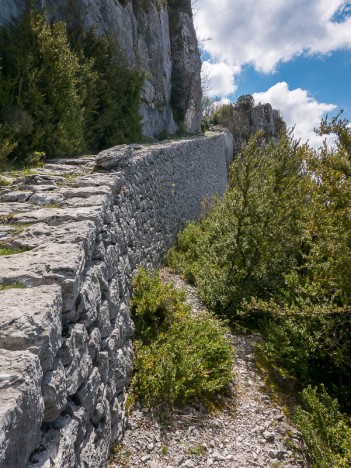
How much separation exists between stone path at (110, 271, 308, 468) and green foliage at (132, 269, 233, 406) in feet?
0.86

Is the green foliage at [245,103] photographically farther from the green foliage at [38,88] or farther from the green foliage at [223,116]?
the green foliage at [38,88]

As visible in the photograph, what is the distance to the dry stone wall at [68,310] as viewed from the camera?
1.99 meters

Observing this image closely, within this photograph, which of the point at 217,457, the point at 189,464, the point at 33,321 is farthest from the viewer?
the point at 217,457

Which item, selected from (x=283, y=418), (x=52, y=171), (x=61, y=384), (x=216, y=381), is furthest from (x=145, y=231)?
(x=61, y=384)

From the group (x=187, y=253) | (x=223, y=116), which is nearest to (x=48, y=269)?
(x=187, y=253)

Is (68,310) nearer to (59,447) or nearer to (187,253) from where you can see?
(59,447)

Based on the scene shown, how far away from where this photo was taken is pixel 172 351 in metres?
4.65

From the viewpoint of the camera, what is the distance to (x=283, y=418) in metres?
4.73

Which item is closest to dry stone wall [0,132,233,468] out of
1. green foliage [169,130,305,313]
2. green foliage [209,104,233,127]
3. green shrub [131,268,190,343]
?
green shrub [131,268,190,343]

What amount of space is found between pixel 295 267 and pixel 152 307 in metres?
2.93

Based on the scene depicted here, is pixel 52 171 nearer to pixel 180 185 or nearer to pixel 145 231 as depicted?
pixel 145 231

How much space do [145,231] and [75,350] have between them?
4955 mm

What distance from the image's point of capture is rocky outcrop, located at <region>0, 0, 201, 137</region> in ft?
36.8

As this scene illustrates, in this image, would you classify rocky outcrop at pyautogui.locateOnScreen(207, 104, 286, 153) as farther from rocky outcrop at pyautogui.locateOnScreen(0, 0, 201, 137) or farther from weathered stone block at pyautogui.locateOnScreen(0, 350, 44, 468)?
weathered stone block at pyautogui.locateOnScreen(0, 350, 44, 468)
